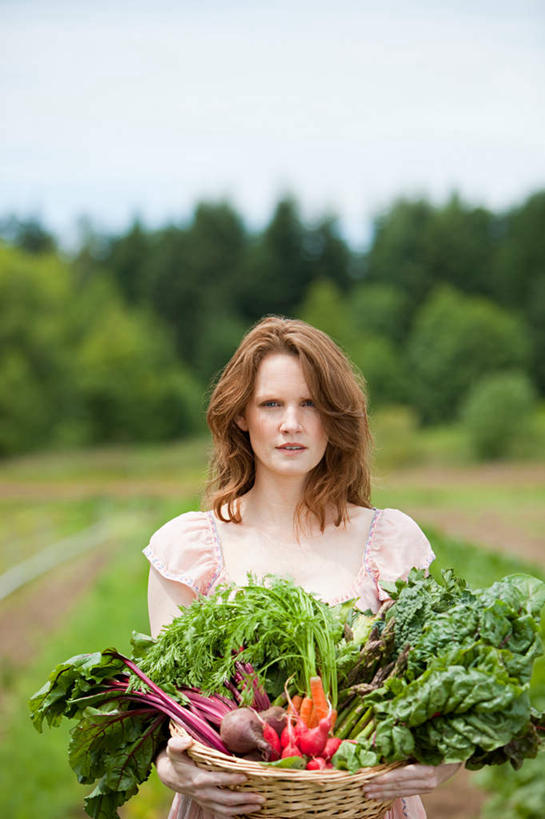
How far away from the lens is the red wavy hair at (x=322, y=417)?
2.06 metres

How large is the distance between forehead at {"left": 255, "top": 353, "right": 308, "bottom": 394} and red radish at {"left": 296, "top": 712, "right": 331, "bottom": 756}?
31.8 inches

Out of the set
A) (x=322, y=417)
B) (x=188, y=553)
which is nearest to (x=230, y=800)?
(x=188, y=553)

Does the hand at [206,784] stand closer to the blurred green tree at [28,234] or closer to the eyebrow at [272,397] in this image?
the eyebrow at [272,397]

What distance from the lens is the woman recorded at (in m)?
2.05

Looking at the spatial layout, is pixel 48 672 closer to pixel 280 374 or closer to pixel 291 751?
pixel 280 374

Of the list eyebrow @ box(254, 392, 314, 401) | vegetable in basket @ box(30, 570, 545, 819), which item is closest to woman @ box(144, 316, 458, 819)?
eyebrow @ box(254, 392, 314, 401)

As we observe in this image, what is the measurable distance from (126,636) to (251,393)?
5.49 meters

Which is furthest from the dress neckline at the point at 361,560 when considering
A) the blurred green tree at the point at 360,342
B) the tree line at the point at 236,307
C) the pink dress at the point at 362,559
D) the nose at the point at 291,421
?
the tree line at the point at 236,307

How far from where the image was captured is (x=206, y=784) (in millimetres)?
1576

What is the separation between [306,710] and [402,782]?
22 centimetres

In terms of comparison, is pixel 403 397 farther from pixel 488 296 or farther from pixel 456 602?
pixel 456 602

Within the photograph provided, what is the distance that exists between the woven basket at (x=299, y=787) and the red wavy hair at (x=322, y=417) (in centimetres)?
72

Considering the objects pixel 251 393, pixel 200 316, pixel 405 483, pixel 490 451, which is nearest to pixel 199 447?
pixel 200 316

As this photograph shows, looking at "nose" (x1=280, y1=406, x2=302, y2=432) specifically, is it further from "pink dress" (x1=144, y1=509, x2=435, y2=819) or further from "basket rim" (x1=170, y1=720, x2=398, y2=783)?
"basket rim" (x1=170, y1=720, x2=398, y2=783)
